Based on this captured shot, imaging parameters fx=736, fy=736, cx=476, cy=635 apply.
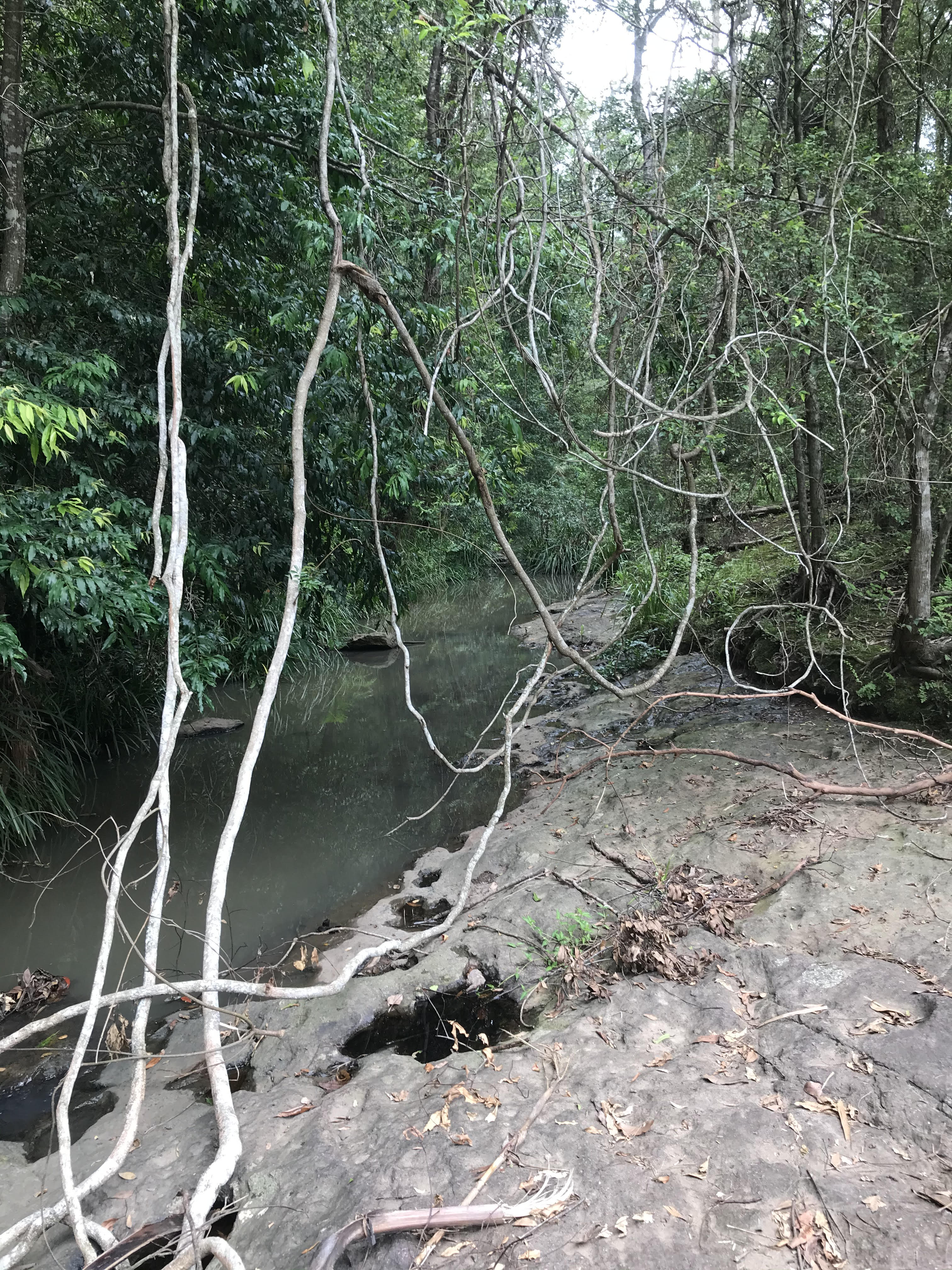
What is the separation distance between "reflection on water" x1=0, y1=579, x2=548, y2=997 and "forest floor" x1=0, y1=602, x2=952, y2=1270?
29.9 inches

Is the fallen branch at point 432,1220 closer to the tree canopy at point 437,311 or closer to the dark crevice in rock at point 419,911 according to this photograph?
the dark crevice in rock at point 419,911

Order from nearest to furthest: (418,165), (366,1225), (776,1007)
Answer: (366,1225) < (776,1007) < (418,165)

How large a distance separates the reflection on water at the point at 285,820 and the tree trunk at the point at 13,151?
3.35 m

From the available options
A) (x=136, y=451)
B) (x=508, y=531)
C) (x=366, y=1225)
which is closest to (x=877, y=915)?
(x=366, y=1225)

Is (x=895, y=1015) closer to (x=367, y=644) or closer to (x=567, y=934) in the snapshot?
(x=567, y=934)

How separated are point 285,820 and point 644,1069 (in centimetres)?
396

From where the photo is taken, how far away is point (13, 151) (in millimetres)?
4031

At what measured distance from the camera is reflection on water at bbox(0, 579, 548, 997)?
421cm

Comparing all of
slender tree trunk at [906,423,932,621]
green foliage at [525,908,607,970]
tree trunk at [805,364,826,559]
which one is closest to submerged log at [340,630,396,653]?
tree trunk at [805,364,826,559]

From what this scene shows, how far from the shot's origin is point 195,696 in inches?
253

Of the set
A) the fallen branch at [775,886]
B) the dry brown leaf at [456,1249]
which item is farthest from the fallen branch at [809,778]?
the dry brown leaf at [456,1249]

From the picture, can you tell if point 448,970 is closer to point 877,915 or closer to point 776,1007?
point 776,1007

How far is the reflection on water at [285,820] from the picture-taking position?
4207 mm

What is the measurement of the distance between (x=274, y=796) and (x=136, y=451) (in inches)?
118
